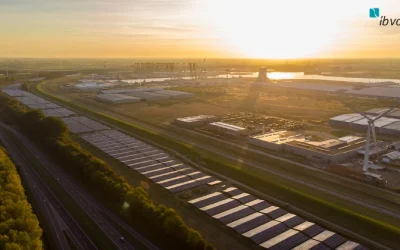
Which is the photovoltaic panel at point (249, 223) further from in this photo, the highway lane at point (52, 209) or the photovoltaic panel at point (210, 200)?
the highway lane at point (52, 209)

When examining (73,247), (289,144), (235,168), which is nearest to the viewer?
(73,247)

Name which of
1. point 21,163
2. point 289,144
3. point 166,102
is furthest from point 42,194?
point 166,102

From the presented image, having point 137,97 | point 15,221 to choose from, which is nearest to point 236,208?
point 15,221

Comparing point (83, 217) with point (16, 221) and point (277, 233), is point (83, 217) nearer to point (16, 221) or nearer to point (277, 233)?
point (16, 221)

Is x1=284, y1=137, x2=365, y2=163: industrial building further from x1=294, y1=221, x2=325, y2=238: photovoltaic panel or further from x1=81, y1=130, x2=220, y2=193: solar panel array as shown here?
x1=294, y1=221, x2=325, y2=238: photovoltaic panel

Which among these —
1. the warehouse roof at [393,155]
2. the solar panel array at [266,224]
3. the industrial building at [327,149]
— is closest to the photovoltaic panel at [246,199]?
the solar panel array at [266,224]

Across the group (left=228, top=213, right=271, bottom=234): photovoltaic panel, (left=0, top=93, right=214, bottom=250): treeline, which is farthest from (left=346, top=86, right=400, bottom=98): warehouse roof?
(left=0, top=93, right=214, bottom=250): treeline
